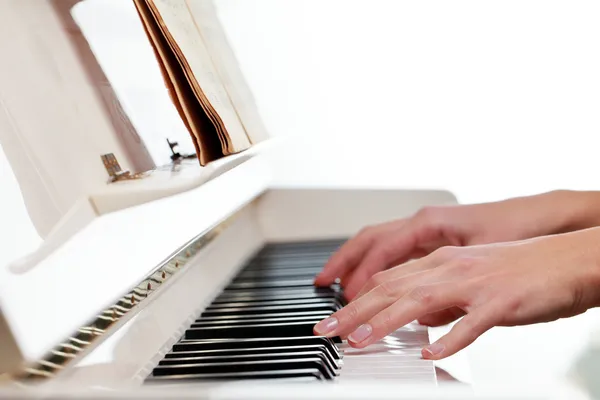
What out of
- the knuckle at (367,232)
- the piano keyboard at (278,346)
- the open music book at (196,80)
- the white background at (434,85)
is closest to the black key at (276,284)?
the piano keyboard at (278,346)

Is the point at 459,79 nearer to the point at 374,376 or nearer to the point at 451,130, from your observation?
the point at 451,130

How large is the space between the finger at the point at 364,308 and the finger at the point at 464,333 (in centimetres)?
7

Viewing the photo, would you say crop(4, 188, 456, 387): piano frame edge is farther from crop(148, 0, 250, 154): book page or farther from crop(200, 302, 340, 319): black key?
crop(148, 0, 250, 154): book page

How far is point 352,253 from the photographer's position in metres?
1.27

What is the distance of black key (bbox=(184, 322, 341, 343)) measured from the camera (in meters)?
0.94

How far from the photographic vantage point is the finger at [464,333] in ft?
2.73

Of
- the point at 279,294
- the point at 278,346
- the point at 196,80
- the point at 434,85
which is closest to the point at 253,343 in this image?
A: the point at 278,346

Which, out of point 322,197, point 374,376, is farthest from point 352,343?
point 322,197

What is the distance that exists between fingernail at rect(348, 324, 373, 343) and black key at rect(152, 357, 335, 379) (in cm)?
6

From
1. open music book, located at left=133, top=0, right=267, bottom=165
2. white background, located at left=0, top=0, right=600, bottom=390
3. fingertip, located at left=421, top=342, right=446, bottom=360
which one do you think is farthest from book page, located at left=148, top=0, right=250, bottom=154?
white background, located at left=0, top=0, right=600, bottom=390

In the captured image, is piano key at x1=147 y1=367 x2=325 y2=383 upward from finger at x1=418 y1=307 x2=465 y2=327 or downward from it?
upward

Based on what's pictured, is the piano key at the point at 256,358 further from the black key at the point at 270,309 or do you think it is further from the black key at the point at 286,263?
the black key at the point at 286,263

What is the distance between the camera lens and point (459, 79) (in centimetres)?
259

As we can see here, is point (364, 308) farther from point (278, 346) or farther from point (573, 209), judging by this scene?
point (573, 209)
